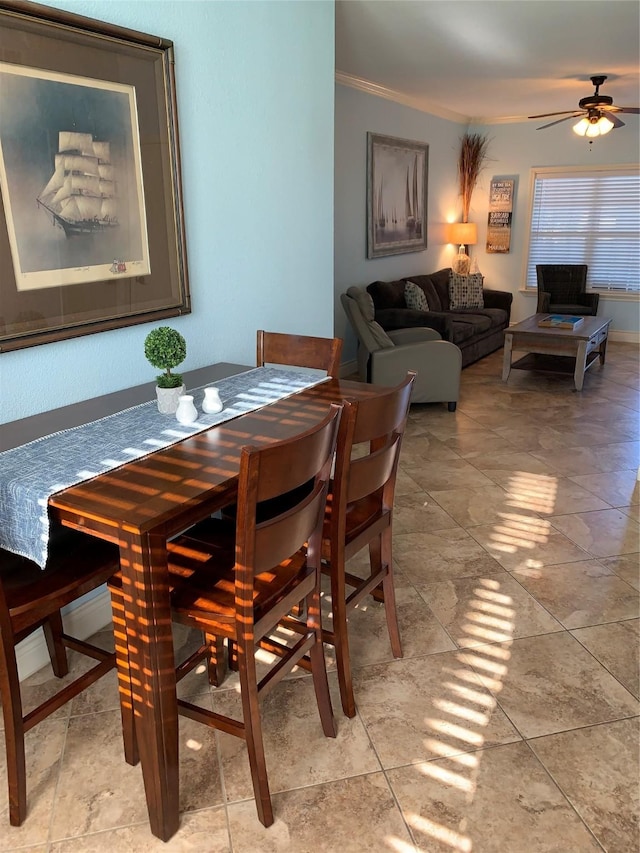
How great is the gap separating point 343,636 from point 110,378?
4.08 ft

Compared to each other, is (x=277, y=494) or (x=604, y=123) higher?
(x=604, y=123)

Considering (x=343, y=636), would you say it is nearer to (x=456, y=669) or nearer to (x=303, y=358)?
(x=456, y=669)

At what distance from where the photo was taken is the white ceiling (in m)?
3.61

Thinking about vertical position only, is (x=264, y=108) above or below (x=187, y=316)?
above

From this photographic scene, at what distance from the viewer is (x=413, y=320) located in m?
5.55

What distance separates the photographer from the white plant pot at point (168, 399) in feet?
6.56

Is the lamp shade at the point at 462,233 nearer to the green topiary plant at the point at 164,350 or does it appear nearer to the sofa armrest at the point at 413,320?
the sofa armrest at the point at 413,320

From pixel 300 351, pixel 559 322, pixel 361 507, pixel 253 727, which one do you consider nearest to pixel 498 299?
pixel 559 322

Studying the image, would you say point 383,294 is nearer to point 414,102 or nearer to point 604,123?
point 414,102

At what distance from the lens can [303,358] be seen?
2.61m

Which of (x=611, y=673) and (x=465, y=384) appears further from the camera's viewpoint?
(x=465, y=384)

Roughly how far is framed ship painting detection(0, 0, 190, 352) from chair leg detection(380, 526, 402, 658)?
4.00 feet

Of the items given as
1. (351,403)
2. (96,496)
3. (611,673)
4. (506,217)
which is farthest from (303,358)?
(506,217)

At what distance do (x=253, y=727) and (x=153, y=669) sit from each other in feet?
1.00
